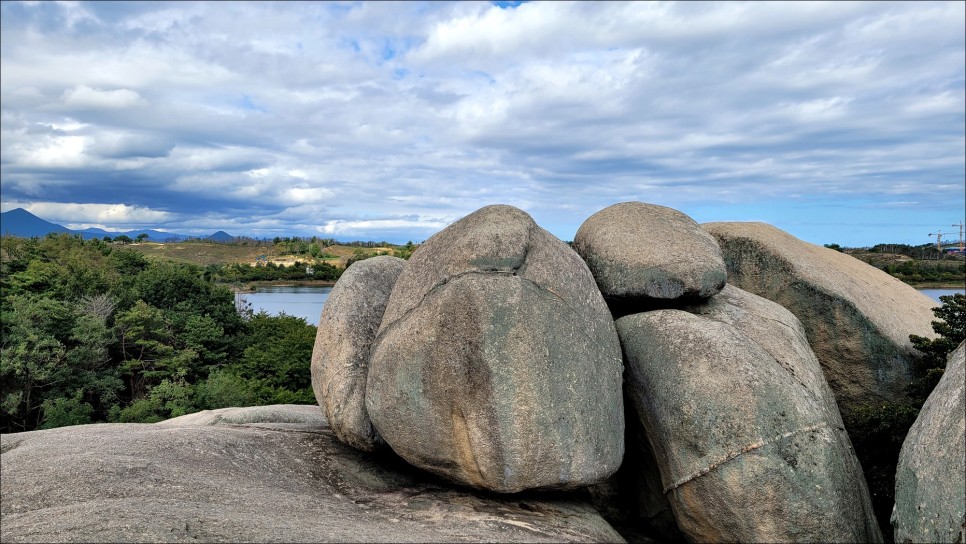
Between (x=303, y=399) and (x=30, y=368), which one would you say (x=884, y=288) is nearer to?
(x=303, y=399)

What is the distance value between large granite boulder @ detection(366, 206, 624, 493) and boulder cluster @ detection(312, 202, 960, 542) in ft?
0.08

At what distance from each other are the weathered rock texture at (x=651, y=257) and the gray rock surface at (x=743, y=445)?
111 cm

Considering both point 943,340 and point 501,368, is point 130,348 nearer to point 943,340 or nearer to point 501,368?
point 501,368

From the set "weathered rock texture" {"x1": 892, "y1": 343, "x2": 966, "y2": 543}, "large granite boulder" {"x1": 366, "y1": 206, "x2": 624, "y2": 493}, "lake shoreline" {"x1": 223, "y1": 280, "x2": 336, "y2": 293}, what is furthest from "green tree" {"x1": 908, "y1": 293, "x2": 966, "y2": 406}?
"lake shoreline" {"x1": 223, "y1": 280, "x2": 336, "y2": 293}

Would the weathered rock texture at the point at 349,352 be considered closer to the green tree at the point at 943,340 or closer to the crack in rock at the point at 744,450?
the crack in rock at the point at 744,450

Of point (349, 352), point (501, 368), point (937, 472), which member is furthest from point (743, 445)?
point (349, 352)

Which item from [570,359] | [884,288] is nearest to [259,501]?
[570,359]

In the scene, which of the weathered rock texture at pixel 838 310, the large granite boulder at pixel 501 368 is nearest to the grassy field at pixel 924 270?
the weathered rock texture at pixel 838 310

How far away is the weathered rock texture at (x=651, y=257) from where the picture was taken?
1104 centimetres

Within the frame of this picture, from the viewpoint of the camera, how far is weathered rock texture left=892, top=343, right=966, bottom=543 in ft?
22.8

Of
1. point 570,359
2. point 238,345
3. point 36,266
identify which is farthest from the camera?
point 36,266

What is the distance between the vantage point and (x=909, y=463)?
7.68 m

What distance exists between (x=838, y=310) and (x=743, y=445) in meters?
5.26

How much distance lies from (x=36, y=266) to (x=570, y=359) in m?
38.5
